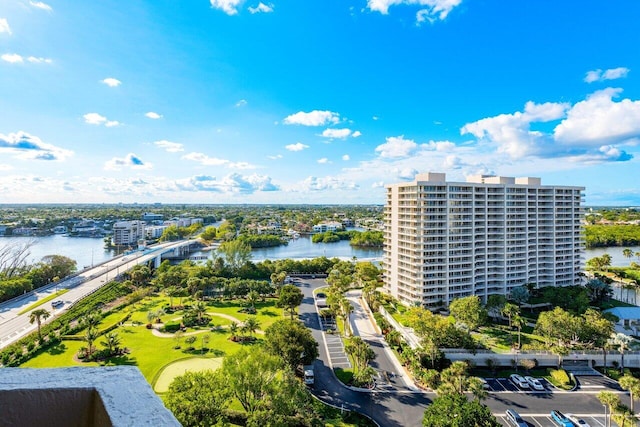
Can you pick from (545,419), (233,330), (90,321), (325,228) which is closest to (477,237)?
(545,419)

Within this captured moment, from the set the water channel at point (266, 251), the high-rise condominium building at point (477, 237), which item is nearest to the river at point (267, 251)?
the water channel at point (266, 251)

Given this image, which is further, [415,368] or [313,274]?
[313,274]

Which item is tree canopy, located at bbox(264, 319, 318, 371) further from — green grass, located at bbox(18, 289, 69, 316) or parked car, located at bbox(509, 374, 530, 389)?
green grass, located at bbox(18, 289, 69, 316)

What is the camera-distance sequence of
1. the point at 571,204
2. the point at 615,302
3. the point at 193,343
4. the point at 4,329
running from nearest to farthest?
the point at 193,343
the point at 4,329
the point at 615,302
the point at 571,204

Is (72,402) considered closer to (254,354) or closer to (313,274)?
(254,354)

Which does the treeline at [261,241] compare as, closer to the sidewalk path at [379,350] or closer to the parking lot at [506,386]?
the sidewalk path at [379,350]

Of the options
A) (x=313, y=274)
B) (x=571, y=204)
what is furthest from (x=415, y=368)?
(x=571, y=204)

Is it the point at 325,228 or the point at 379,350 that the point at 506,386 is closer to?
the point at 379,350
